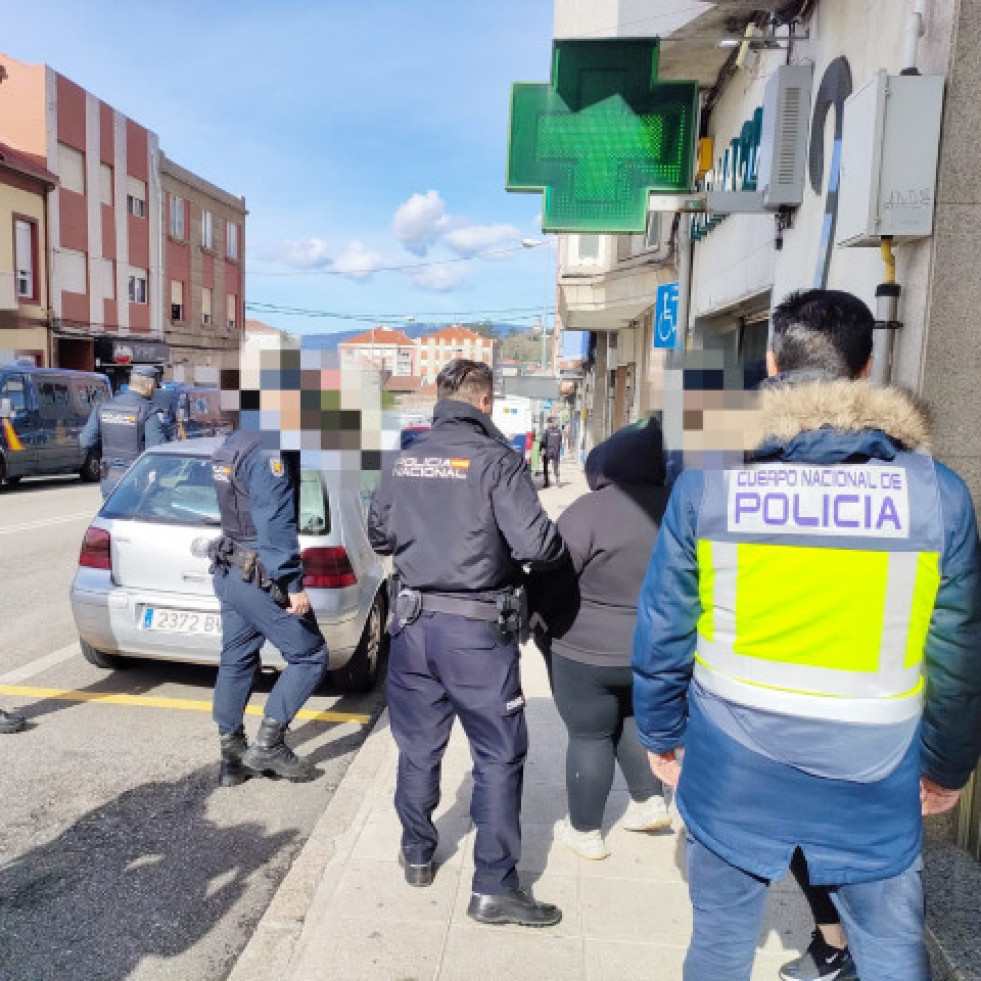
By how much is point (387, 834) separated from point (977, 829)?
84.9 inches

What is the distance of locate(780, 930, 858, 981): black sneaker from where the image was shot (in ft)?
8.22

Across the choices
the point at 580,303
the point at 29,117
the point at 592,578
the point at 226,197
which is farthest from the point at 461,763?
the point at 226,197

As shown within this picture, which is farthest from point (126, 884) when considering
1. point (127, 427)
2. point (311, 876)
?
point (127, 427)

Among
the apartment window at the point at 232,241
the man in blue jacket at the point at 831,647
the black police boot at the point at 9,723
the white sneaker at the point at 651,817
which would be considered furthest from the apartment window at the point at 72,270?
the man in blue jacket at the point at 831,647

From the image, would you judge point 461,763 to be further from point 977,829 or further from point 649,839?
point 977,829

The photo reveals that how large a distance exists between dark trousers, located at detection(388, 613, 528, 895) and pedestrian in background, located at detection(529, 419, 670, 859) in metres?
0.34

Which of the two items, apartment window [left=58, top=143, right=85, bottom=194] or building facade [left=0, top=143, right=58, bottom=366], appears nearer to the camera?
building facade [left=0, top=143, right=58, bottom=366]

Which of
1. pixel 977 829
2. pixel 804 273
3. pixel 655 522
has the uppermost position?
pixel 804 273

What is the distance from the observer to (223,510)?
384cm

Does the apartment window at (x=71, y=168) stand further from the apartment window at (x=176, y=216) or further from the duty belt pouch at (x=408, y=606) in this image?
the duty belt pouch at (x=408, y=606)

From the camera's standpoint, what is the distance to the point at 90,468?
18.7 m

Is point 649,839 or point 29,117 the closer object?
point 649,839

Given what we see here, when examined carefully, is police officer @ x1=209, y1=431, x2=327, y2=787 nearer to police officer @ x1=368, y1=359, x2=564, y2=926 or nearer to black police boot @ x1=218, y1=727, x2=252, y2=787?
black police boot @ x1=218, y1=727, x2=252, y2=787

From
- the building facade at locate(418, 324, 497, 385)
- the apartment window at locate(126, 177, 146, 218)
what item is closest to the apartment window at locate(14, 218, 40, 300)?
the apartment window at locate(126, 177, 146, 218)
